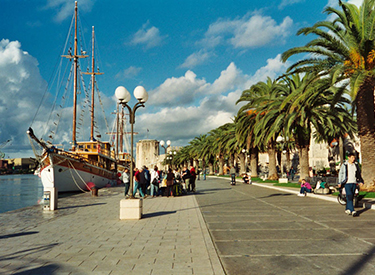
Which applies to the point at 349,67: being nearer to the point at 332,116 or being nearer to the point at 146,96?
the point at 332,116

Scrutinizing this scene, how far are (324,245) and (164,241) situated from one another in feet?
9.94

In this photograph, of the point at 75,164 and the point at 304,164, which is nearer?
the point at 304,164

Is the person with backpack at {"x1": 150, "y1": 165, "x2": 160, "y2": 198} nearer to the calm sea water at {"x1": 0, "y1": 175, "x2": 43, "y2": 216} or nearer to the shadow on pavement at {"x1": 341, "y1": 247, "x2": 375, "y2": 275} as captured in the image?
the calm sea water at {"x1": 0, "y1": 175, "x2": 43, "y2": 216}

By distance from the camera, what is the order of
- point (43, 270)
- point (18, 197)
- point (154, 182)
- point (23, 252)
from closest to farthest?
point (43, 270) → point (23, 252) → point (154, 182) → point (18, 197)

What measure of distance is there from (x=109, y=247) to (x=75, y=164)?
25.6 meters

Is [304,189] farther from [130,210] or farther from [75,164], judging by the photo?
[75,164]

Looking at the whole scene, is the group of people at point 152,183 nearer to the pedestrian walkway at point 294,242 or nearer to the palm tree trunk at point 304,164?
the pedestrian walkway at point 294,242

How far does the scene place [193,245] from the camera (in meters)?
5.86

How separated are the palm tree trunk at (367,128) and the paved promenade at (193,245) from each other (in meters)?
5.74

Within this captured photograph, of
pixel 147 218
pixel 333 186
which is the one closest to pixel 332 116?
pixel 333 186

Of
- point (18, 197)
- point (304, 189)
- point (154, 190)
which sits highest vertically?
point (304, 189)

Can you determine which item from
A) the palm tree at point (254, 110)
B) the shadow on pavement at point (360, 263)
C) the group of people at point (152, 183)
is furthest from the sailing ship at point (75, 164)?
the shadow on pavement at point (360, 263)

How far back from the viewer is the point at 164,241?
20.5 feet

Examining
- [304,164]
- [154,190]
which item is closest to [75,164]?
[154,190]
